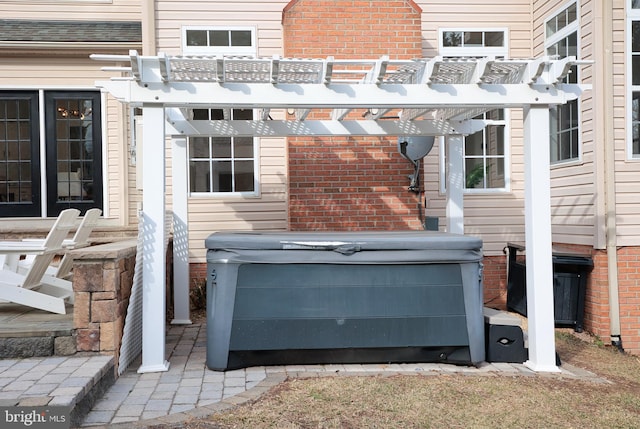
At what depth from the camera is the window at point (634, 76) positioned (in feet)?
24.5

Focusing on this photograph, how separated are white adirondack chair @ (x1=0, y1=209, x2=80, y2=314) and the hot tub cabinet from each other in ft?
5.13

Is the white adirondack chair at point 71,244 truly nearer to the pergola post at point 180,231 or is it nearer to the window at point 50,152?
the pergola post at point 180,231

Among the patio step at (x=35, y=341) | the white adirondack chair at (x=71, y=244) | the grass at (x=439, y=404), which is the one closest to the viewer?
the grass at (x=439, y=404)

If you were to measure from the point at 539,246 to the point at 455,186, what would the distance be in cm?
195

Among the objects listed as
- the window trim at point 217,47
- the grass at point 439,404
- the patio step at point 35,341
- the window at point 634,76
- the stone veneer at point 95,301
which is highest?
the window trim at point 217,47

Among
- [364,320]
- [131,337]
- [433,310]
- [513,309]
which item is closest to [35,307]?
[131,337]

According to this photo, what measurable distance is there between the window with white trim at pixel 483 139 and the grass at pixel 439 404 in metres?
4.55

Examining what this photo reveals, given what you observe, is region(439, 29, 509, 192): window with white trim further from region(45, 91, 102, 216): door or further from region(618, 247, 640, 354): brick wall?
region(45, 91, 102, 216): door

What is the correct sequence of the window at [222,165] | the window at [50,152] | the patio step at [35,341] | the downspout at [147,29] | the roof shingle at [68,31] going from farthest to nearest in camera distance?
the window at [50,152], the window at [222,165], the roof shingle at [68,31], the downspout at [147,29], the patio step at [35,341]

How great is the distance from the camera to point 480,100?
5379 mm

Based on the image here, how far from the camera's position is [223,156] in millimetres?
9078

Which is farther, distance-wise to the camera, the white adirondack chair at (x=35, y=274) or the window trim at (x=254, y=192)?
the window trim at (x=254, y=192)

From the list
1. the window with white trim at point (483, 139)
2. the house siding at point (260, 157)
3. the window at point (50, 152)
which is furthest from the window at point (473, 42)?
the window at point (50, 152)

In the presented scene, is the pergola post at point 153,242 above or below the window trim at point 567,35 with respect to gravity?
below
